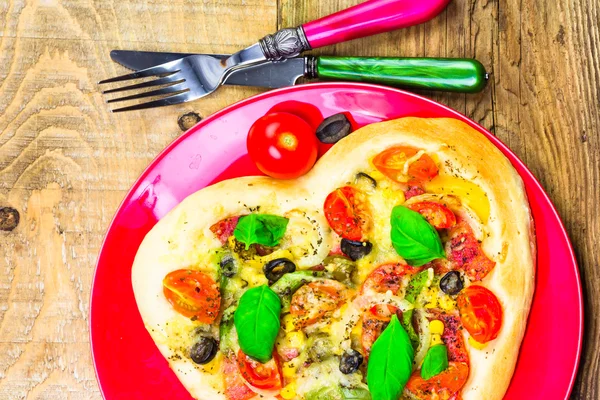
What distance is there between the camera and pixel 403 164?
290cm

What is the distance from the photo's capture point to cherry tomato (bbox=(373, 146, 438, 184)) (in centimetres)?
288

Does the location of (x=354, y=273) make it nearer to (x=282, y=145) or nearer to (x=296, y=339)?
(x=296, y=339)

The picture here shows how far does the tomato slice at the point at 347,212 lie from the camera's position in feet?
9.48

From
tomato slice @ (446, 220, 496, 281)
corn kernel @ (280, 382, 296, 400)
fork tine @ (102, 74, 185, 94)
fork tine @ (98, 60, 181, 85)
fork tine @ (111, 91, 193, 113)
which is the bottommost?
corn kernel @ (280, 382, 296, 400)

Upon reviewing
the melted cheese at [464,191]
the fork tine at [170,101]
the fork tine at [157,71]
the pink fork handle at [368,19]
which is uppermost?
the pink fork handle at [368,19]

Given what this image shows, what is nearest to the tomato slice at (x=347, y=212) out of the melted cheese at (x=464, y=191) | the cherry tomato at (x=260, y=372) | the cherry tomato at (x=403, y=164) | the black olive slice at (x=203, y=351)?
the cherry tomato at (x=403, y=164)

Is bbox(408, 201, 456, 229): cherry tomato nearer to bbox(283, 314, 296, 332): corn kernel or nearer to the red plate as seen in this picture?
the red plate

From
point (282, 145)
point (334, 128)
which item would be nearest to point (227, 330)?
point (282, 145)

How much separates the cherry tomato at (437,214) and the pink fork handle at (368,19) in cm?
96

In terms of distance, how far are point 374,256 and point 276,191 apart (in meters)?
0.56

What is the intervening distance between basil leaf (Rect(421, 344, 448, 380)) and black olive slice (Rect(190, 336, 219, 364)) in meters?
0.97

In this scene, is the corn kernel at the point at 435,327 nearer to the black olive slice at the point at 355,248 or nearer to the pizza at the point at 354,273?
the pizza at the point at 354,273

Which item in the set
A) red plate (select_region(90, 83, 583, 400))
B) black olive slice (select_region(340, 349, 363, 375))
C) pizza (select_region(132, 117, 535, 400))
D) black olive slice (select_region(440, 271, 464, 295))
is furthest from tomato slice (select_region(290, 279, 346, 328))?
red plate (select_region(90, 83, 583, 400))

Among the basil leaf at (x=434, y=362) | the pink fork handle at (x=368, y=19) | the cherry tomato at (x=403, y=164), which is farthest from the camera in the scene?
the pink fork handle at (x=368, y=19)
